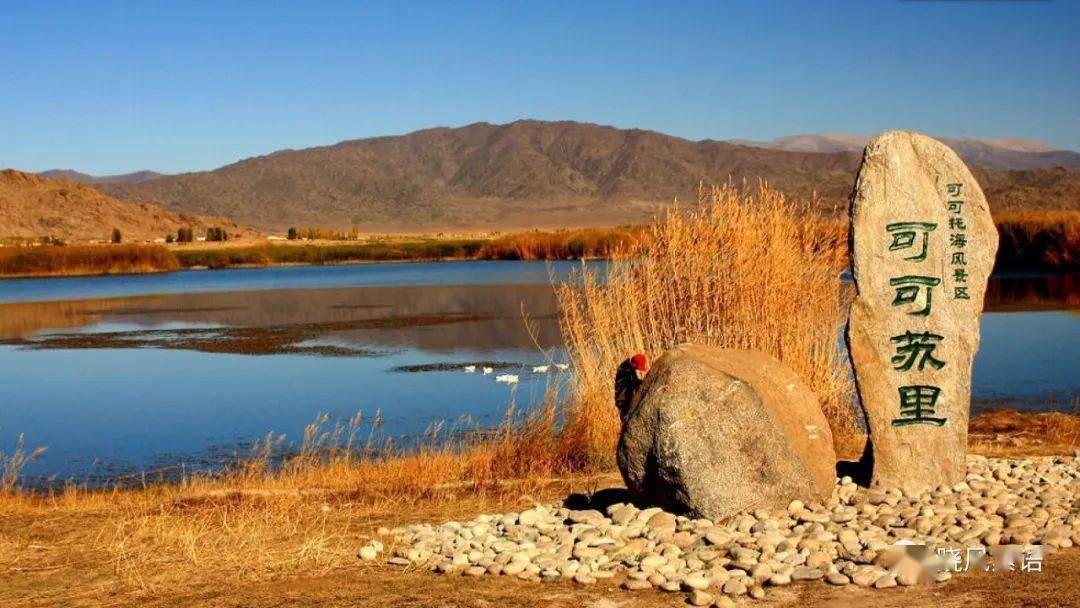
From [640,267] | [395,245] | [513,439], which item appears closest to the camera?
[513,439]

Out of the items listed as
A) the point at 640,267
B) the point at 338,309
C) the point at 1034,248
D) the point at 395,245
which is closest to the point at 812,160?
the point at 395,245

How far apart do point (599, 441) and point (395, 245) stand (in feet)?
181

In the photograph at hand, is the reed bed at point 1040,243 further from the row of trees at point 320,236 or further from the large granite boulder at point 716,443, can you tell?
the row of trees at point 320,236

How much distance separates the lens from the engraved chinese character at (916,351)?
27.6 feet

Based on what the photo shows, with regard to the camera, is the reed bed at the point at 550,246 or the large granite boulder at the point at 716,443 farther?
the reed bed at the point at 550,246

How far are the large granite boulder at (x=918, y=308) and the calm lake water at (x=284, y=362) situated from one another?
423 centimetres

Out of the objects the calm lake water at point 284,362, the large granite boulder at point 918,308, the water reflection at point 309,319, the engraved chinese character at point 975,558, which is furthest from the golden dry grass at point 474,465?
the water reflection at point 309,319

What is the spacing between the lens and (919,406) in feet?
27.6

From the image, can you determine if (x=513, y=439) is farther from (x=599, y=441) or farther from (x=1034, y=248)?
(x=1034, y=248)

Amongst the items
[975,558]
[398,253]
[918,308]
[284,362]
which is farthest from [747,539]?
[398,253]

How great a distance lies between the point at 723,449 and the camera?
7398 mm

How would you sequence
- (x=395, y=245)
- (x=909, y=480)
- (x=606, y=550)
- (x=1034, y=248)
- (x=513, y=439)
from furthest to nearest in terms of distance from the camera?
(x=395, y=245) → (x=1034, y=248) → (x=513, y=439) → (x=909, y=480) → (x=606, y=550)

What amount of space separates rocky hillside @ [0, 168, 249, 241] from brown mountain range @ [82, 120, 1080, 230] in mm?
34541

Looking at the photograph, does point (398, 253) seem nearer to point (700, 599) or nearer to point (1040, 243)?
point (1040, 243)
